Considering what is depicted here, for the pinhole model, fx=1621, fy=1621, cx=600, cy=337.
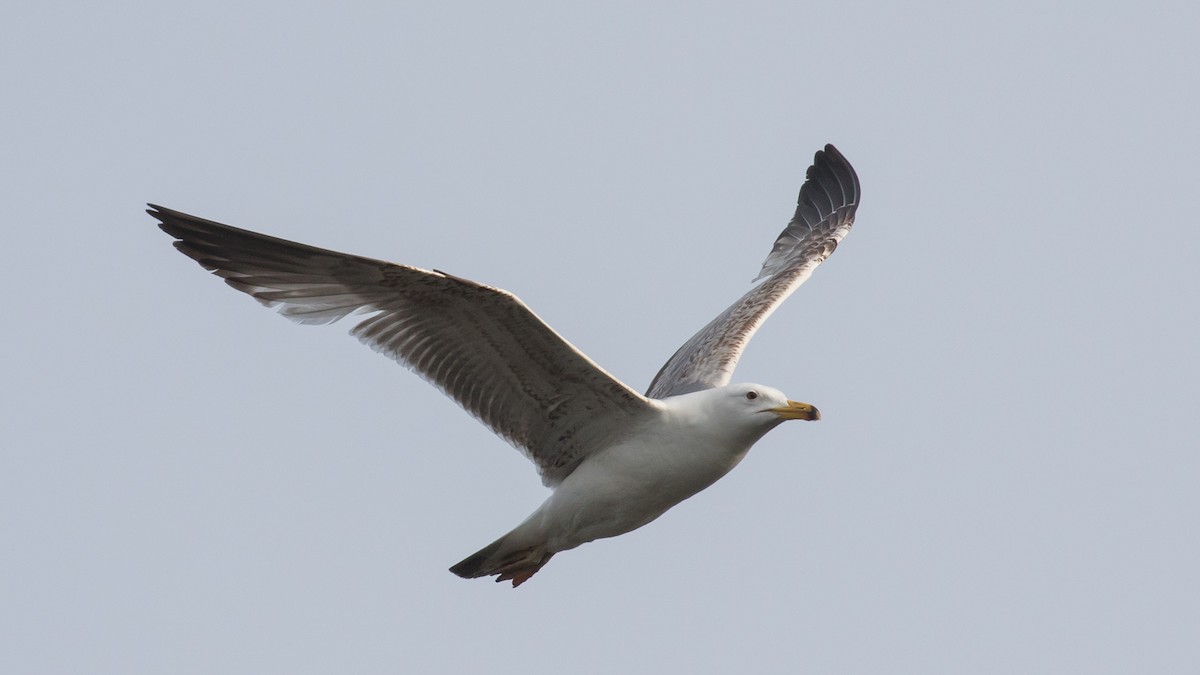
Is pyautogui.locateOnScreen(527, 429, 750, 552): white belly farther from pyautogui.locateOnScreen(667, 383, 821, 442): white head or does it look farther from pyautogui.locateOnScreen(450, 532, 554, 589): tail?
pyautogui.locateOnScreen(450, 532, 554, 589): tail

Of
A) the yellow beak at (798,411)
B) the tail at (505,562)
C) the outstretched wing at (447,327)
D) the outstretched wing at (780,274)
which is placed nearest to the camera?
the outstretched wing at (447,327)

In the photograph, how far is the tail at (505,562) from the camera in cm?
1183

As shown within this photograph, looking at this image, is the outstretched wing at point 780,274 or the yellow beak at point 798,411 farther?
the outstretched wing at point 780,274

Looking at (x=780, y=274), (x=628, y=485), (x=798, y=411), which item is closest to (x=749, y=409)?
(x=798, y=411)

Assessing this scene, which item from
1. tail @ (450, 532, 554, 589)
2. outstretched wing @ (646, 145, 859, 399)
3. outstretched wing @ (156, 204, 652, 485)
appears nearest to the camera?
outstretched wing @ (156, 204, 652, 485)

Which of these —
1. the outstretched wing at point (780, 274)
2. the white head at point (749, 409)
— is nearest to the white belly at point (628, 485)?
the white head at point (749, 409)

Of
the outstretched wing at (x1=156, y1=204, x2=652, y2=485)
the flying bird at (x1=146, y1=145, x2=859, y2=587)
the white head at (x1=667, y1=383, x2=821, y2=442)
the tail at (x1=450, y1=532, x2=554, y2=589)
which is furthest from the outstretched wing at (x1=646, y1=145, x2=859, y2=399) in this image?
the tail at (x1=450, y1=532, x2=554, y2=589)

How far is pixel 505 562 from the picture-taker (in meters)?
12.0

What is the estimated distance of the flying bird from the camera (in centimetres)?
1071

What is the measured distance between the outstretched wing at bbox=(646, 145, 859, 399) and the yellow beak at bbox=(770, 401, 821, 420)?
1.61 metres

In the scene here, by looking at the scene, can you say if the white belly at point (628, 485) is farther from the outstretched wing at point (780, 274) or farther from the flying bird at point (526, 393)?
the outstretched wing at point (780, 274)

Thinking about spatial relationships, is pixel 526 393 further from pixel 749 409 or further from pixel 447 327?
pixel 749 409

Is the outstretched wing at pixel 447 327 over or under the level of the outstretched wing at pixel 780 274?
under

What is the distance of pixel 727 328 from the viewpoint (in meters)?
14.0
